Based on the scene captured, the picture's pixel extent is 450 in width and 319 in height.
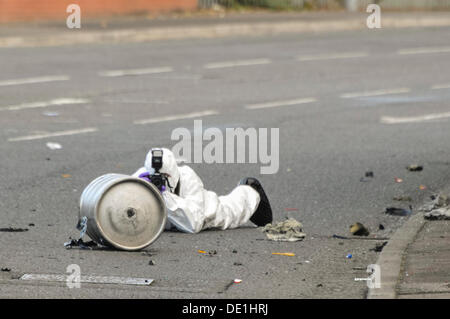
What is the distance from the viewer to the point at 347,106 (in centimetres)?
1477

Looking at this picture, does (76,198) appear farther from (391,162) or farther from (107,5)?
(107,5)

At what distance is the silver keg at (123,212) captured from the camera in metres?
7.15

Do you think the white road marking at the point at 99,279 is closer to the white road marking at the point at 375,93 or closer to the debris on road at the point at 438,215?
the debris on road at the point at 438,215

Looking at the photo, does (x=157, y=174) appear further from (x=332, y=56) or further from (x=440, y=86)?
(x=332, y=56)

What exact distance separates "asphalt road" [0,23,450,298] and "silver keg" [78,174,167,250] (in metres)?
0.13

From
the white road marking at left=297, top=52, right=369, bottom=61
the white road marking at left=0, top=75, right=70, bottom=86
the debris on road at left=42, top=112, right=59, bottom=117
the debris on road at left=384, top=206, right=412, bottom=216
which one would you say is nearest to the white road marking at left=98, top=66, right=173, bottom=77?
the white road marking at left=0, top=75, right=70, bottom=86

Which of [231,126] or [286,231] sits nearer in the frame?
[286,231]

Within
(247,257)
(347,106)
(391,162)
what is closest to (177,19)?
(347,106)

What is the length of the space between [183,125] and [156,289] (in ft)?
22.5

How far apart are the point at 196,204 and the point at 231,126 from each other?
505cm

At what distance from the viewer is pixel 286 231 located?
26.2 feet

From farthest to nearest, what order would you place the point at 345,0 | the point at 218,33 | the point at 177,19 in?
the point at 345,0 → the point at 177,19 → the point at 218,33

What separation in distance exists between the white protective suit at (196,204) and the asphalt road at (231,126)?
10 cm

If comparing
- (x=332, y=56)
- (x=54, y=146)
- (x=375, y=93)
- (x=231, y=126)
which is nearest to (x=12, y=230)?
(x=54, y=146)
